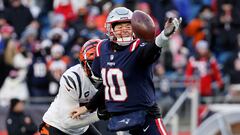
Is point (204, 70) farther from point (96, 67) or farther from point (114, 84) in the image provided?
point (114, 84)

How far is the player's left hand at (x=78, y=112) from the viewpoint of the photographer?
969 centimetres

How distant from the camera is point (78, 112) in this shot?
383 inches

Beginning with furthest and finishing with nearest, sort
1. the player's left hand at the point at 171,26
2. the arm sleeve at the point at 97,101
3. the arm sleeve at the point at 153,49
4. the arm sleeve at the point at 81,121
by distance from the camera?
the arm sleeve at the point at 81,121, the arm sleeve at the point at 97,101, the arm sleeve at the point at 153,49, the player's left hand at the point at 171,26

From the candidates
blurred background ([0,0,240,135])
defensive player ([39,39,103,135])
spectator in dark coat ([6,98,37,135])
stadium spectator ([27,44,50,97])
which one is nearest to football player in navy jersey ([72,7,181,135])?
defensive player ([39,39,103,135])

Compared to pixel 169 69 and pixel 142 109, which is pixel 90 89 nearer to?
pixel 142 109

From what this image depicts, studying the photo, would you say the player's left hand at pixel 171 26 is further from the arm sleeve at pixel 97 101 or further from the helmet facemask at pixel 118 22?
the arm sleeve at pixel 97 101

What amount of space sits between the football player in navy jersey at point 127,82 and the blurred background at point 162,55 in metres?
3.81

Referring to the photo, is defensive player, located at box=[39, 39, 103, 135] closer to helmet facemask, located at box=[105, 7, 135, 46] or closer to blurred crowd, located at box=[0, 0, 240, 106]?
helmet facemask, located at box=[105, 7, 135, 46]

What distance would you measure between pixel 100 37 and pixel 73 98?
6.43m

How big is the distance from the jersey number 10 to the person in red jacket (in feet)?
20.9

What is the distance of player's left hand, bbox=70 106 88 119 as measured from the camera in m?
9.69

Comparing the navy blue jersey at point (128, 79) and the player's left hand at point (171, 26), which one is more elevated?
the player's left hand at point (171, 26)

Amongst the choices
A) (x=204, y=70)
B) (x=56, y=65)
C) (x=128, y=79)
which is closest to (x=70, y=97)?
A: (x=128, y=79)

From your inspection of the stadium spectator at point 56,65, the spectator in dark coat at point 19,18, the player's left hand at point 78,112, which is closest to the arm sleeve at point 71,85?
the player's left hand at point 78,112
